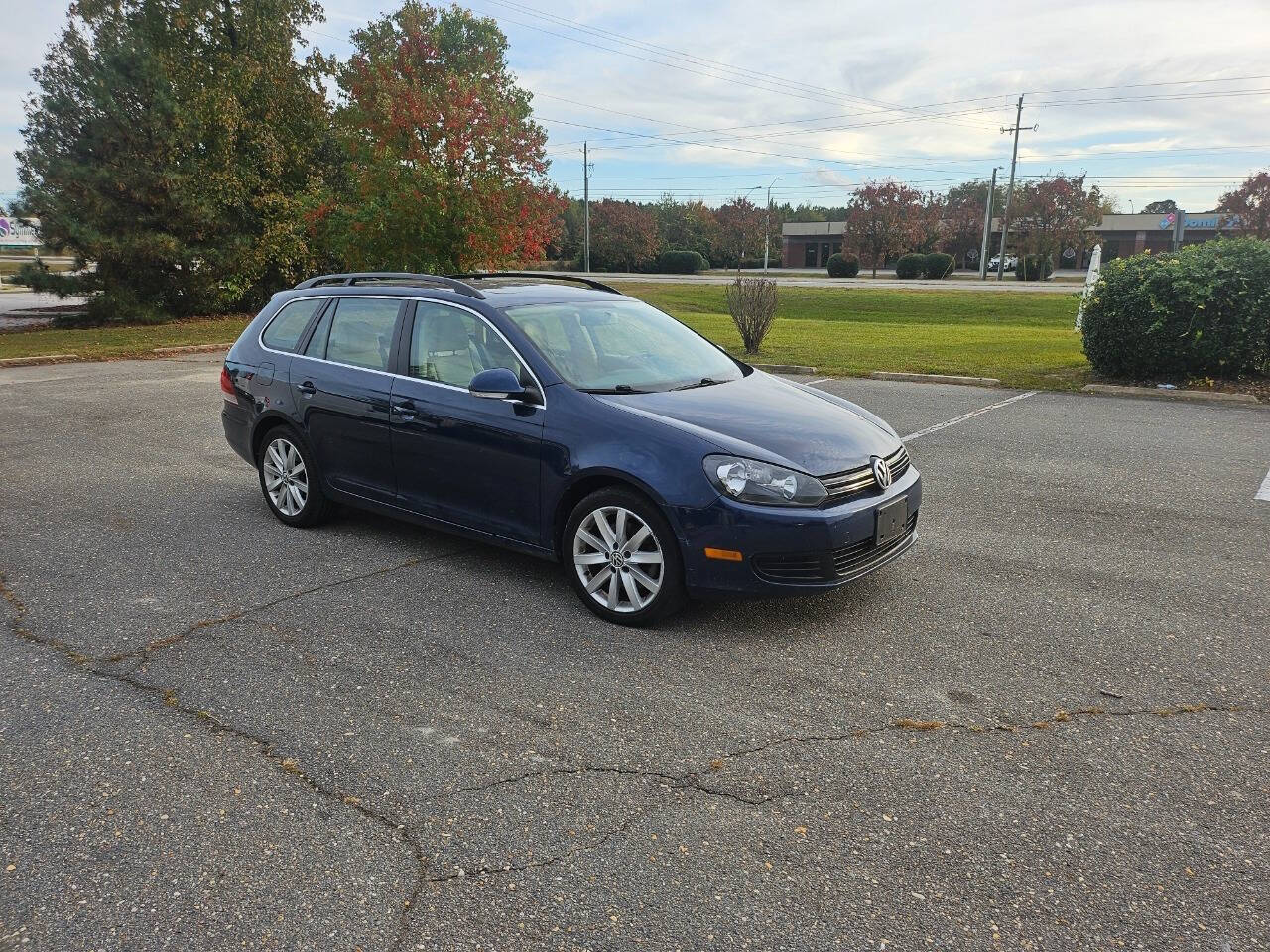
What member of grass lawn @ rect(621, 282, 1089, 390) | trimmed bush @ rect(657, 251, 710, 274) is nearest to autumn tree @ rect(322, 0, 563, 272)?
grass lawn @ rect(621, 282, 1089, 390)

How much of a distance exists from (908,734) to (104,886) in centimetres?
271

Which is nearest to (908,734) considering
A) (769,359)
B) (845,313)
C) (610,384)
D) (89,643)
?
(610,384)

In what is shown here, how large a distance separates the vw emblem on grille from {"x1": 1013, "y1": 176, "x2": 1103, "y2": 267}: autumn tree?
190ft

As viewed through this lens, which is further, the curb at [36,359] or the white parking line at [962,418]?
the curb at [36,359]

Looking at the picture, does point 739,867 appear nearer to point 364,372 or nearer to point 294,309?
point 364,372

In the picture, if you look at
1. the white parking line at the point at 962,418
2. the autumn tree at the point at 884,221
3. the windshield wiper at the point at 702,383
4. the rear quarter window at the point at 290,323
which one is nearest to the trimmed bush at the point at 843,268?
the autumn tree at the point at 884,221

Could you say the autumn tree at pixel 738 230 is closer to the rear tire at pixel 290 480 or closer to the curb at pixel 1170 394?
the curb at pixel 1170 394

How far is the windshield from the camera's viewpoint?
501cm

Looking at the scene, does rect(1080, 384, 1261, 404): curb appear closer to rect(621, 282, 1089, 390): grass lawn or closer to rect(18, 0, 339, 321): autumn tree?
rect(621, 282, 1089, 390): grass lawn

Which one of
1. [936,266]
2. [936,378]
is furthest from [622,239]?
[936,378]

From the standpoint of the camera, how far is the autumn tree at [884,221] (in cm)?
6347

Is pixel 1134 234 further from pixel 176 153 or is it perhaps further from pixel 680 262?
pixel 176 153

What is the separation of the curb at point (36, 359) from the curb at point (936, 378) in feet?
45.3

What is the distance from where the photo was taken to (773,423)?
4664 millimetres
